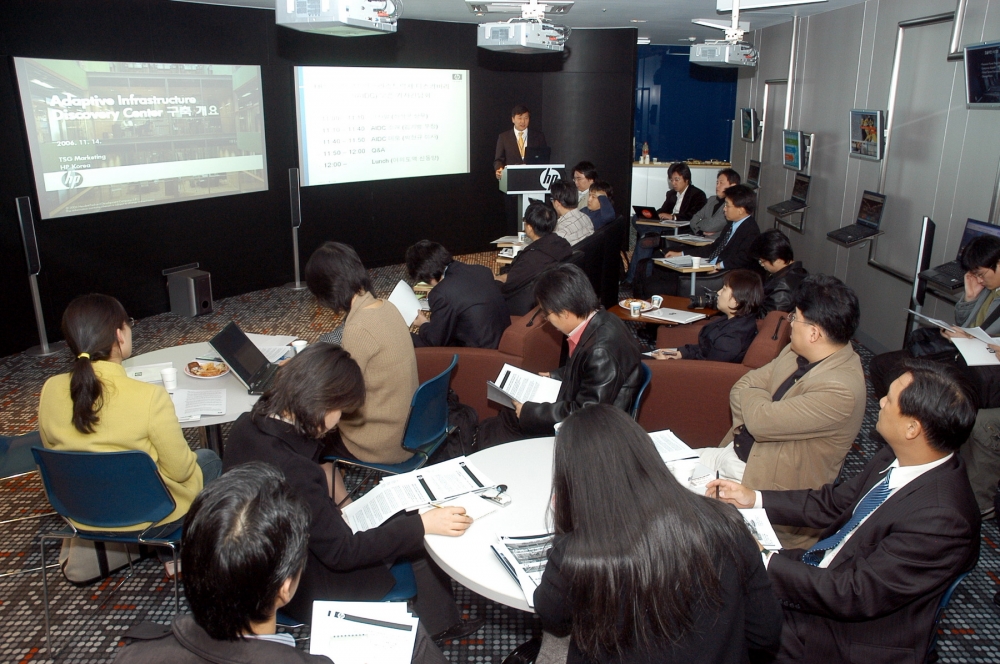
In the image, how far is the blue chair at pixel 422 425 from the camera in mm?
3283

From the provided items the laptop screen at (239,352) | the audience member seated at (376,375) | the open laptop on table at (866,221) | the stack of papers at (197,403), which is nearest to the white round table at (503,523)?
the audience member seated at (376,375)

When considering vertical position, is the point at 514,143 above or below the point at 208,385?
above

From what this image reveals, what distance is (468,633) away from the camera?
9.62 feet

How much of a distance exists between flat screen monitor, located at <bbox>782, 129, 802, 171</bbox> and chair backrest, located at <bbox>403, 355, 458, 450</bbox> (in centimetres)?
635

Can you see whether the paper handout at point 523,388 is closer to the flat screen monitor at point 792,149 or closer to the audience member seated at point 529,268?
the audience member seated at point 529,268

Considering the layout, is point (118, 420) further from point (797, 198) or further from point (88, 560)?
point (797, 198)

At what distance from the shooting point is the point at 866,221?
21.7 feet

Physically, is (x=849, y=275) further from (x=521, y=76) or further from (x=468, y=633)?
(x=468, y=633)

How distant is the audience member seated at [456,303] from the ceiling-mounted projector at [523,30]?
234cm

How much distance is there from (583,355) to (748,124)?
8273 mm

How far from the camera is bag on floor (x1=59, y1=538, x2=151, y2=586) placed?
3.28 m

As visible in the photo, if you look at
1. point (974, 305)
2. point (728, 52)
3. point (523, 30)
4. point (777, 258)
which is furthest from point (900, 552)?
point (728, 52)

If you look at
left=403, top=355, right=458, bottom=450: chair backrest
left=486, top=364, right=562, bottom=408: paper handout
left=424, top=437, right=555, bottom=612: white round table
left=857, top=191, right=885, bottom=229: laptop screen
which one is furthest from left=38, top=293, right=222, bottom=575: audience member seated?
left=857, top=191, right=885, bottom=229: laptop screen

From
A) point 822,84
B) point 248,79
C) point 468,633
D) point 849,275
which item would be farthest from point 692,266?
point 248,79
